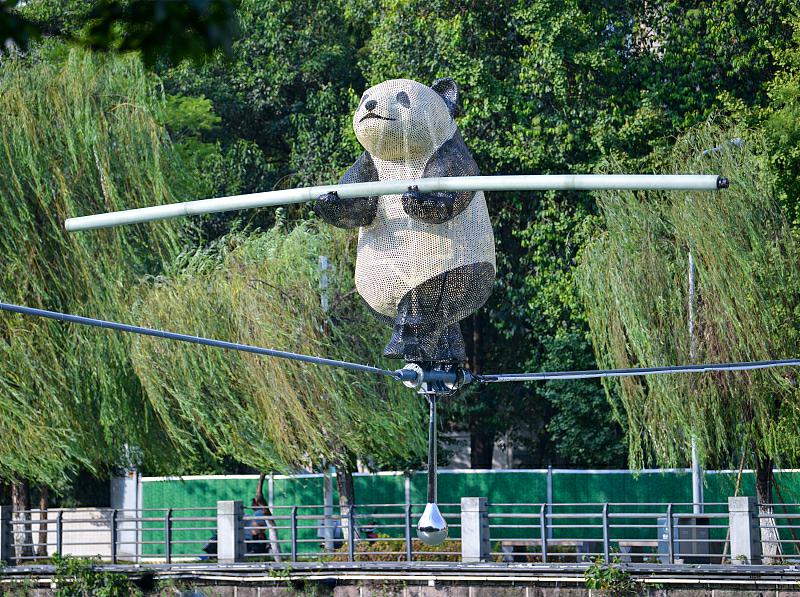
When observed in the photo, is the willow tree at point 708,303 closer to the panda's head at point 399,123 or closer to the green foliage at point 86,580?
the green foliage at point 86,580

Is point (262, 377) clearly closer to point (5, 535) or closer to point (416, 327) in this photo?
point (5, 535)

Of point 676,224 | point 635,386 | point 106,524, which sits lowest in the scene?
point 106,524

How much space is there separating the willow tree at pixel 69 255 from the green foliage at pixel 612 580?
8.53 m

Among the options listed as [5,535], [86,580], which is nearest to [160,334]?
[86,580]

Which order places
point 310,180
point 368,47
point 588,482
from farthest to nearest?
point 368,47
point 310,180
point 588,482

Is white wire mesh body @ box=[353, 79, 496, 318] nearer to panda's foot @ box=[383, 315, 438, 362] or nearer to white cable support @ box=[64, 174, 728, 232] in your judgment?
panda's foot @ box=[383, 315, 438, 362]

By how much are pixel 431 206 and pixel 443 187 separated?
285 cm

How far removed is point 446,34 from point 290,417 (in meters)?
11.0

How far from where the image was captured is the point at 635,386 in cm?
2386

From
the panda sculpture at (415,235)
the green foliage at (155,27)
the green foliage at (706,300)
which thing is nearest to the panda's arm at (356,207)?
the panda sculpture at (415,235)

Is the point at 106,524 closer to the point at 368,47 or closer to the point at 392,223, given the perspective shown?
the point at 368,47

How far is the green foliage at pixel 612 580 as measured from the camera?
19969 millimetres

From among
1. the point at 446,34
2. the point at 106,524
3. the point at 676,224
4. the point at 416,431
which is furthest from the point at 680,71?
the point at 106,524

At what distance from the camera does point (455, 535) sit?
27797mm
